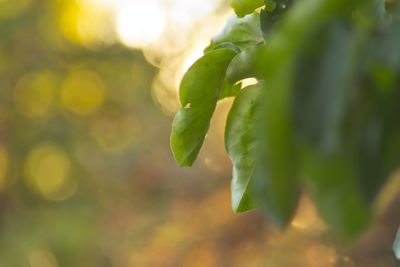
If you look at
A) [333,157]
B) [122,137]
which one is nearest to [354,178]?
[333,157]

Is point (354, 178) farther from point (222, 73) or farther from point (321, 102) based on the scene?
point (222, 73)

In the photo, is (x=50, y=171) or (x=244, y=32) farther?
(x=50, y=171)

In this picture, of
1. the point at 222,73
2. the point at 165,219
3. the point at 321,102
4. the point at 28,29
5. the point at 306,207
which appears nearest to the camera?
the point at 321,102

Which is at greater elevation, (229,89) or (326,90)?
(326,90)

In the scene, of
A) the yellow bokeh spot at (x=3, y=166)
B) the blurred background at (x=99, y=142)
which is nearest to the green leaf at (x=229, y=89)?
the blurred background at (x=99, y=142)

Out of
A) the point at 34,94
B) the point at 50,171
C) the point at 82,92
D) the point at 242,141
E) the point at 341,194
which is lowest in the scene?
the point at 50,171

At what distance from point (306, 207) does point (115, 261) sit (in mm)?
1977

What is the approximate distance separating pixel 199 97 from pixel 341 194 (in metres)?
0.34

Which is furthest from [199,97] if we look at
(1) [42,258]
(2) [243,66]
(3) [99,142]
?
(3) [99,142]

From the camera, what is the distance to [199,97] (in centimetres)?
67

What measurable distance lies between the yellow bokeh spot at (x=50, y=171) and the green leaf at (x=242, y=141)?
17.6ft

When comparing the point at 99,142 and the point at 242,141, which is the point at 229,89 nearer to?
the point at 242,141

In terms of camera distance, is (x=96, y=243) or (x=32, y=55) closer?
(x=96, y=243)

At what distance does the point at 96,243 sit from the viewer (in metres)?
5.35
